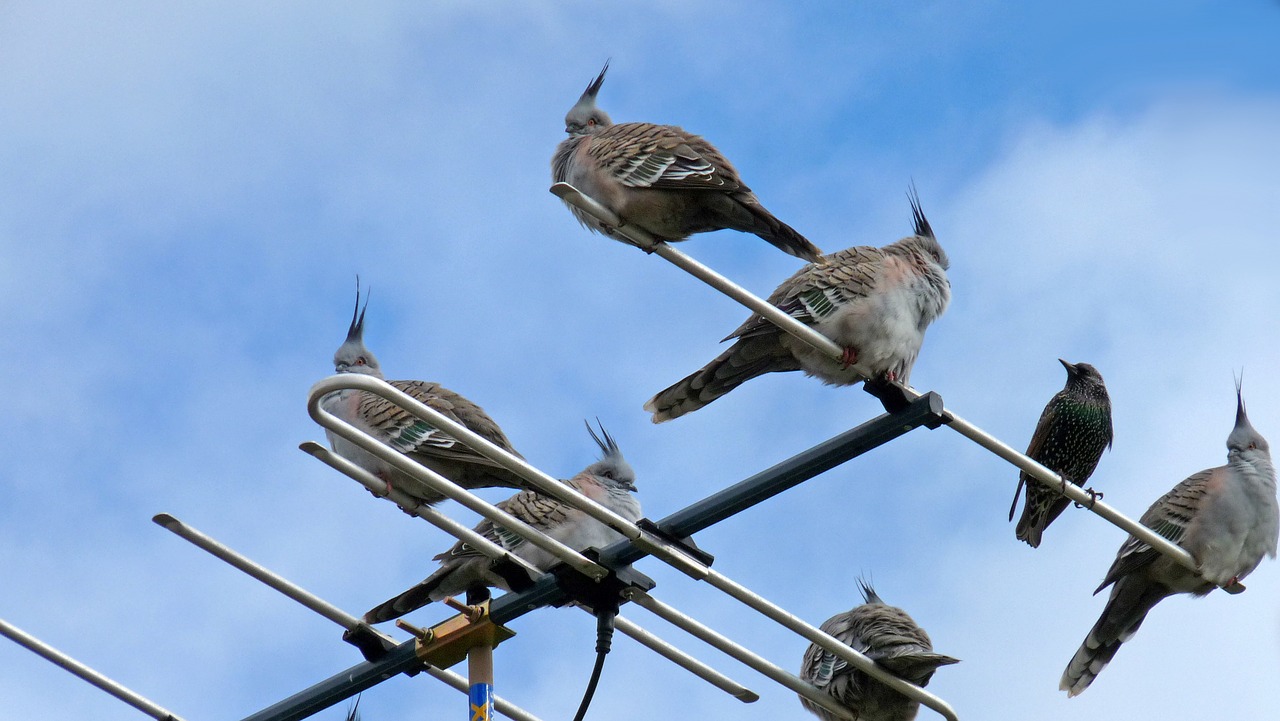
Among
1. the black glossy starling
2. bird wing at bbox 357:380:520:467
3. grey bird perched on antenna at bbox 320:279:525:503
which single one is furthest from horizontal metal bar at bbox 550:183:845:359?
the black glossy starling

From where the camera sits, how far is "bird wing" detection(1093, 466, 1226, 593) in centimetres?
855

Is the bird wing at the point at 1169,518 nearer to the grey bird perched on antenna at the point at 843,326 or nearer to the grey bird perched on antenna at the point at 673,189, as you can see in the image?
the grey bird perched on antenna at the point at 843,326

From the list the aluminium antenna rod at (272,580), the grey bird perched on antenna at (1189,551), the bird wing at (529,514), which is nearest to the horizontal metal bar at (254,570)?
the aluminium antenna rod at (272,580)

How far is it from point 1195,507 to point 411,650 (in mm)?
5164

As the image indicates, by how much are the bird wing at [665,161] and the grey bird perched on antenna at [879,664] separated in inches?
83.4

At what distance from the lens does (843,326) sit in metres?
6.64

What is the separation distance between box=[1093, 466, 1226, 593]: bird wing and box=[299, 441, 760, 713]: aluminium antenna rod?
3377 mm

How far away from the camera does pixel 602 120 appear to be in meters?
9.25

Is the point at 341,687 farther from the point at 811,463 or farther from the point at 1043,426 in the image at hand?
the point at 1043,426

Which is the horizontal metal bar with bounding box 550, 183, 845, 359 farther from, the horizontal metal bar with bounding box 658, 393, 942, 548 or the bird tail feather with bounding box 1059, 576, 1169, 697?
the bird tail feather with bounding box 1059, 576, 1169, 697

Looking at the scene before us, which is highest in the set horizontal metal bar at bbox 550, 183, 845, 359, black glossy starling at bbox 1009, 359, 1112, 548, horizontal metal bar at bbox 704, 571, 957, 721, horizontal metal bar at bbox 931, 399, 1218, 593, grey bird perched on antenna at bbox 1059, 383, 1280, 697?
black glossy starling at bbox 1009, 359, 1112, 548

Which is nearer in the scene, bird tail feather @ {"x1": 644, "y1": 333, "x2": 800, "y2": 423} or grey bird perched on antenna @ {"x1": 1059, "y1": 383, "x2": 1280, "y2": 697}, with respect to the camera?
bird tail feather @ {"x1": 644, "y1": 333, "x2": 800, "y2": 423}

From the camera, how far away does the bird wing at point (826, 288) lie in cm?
677

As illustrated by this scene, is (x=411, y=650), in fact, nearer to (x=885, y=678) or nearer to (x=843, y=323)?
(x=885, y=678)
